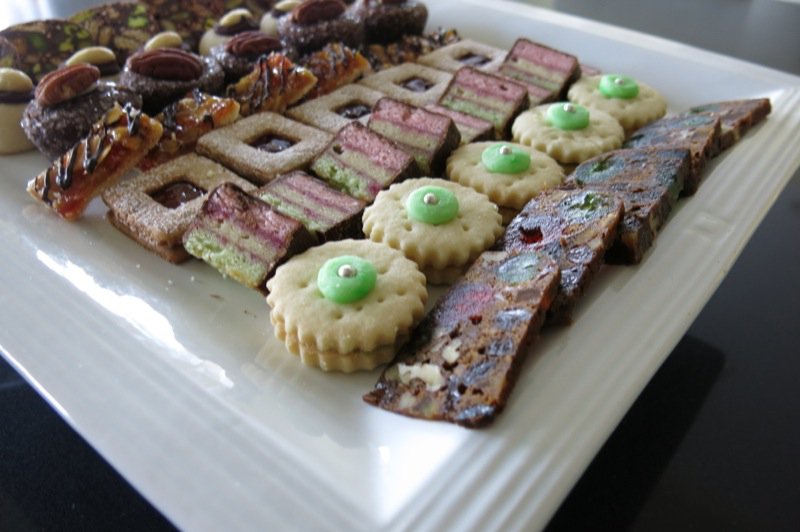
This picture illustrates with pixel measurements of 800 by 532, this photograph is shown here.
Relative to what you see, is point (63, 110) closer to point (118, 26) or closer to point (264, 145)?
point (264, 145)

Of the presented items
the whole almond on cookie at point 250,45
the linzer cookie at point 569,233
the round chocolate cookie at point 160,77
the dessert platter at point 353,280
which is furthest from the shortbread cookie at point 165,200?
the linzer cookie at point 569,233

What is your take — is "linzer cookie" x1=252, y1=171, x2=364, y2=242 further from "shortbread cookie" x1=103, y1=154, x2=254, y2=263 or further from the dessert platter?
"shortbread cookie" x1=103, y1=154, x2=254, y2=263

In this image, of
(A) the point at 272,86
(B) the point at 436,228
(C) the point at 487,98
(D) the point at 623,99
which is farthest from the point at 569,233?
(A) the point at 272,86

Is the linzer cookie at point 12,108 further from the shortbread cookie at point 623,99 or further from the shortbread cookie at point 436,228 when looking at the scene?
the shortbread cookie at point 623,99

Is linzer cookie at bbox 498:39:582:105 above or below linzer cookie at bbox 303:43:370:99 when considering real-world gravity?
above

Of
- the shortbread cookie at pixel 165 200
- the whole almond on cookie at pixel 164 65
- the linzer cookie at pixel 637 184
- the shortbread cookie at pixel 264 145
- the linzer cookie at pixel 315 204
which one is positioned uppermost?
the linzer cookie at pixel 637 184

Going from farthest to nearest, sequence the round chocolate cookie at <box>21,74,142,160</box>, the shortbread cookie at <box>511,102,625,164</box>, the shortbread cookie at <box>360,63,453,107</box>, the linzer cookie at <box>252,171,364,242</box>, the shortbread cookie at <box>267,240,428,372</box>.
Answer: the shortbread cookie at <box>360,63,453,107</box>
the shortbread cookie at <box>511,102,625,164</box>
the round chocolate cookie at <box>21,74,142,160</box>
the linzer cookie at <box>252,171,364,242</box>
the shortbread cookie at <box>267,240,428,372</box>

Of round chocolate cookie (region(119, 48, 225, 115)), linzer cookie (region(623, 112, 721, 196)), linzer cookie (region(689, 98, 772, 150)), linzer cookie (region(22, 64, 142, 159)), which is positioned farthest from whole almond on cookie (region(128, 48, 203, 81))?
linzer cookie (region(689, 98, 772, 150))
